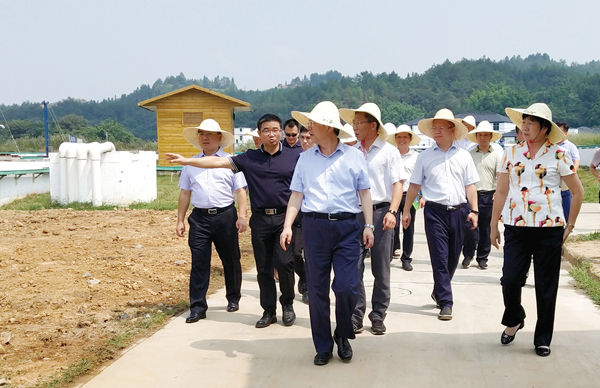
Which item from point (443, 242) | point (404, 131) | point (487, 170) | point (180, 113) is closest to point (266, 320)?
point (443, 242)

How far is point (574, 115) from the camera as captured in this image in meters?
127

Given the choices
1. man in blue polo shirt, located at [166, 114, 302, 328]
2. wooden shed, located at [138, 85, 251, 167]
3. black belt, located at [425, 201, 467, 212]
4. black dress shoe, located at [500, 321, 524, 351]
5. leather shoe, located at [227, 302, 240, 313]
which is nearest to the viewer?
black dress shoe, located at [500, 321, 524, 351]

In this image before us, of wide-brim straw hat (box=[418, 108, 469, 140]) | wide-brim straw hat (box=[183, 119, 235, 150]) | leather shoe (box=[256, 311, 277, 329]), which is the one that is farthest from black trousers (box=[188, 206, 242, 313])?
wide-brim straw hat (box=[418, 108, 469, 140])

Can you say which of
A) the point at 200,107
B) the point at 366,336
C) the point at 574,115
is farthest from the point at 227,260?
the point at 574,115

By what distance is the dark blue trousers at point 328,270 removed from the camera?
5414mm

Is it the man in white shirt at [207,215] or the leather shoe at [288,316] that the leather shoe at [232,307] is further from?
the leather shoe at [288,316]

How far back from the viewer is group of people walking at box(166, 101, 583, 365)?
5.45 metres

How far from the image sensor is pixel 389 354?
18.4ft

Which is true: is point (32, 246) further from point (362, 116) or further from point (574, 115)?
point (574, 115)

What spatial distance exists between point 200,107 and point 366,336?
1041 inches

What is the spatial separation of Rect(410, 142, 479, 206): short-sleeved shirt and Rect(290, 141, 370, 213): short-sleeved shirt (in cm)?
177

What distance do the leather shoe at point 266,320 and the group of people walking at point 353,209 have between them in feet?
0.03

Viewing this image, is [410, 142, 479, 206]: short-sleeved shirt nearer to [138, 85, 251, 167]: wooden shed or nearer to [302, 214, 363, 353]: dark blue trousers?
[302, 214, 363, 353]: dark blue trousers

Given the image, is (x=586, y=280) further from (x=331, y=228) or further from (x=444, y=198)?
(x=331, y=228)
